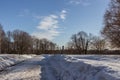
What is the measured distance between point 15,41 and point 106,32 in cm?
9940

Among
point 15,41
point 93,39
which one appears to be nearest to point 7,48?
point 15,41

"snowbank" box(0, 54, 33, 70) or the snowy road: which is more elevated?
"snowbank" box(0, 54, 33, 70)

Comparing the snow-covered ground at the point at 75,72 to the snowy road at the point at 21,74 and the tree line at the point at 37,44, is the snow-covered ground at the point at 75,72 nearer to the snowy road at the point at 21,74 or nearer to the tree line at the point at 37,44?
the snowy road at the point at 21,74

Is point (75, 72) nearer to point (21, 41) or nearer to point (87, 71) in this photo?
point (87, 71)

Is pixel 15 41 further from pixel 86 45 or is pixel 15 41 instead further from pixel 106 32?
pixel 106 32

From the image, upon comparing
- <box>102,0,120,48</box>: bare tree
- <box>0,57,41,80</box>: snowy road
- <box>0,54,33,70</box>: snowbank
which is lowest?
<box>0,57,41,80</box>: snowy road

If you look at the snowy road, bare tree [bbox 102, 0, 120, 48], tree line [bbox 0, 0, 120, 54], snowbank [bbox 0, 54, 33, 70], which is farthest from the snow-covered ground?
tree line [bbox 0, 0, 120, 54]

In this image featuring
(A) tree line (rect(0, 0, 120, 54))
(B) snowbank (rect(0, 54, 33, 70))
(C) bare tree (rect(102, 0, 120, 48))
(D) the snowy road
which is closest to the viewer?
(D) the snowy road

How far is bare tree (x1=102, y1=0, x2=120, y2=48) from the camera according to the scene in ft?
138

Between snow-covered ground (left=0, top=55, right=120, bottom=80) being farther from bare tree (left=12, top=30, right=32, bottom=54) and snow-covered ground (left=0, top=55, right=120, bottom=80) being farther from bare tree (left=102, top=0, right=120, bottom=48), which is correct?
bare tree (left=12, top=30, right=32, bottom=54)

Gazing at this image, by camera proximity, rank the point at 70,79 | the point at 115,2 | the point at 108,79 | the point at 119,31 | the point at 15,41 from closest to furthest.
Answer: the point at 108,79 → the point at 70,79 → the point at 119,31 → the point at 115,2 → the point at 15,41

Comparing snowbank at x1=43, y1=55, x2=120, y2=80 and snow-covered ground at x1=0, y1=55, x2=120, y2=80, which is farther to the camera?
snow-covered ground at x1=0, y1=55, x2=120, y2=80

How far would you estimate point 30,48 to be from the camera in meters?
139

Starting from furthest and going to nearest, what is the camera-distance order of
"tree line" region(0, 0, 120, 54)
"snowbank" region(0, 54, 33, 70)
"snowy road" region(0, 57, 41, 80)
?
"tree line" region(0, 0, 120, 54) → "snowbank" region(0, 54, 33, 70) → "snowy road" region(0, 57, 41, 80)
